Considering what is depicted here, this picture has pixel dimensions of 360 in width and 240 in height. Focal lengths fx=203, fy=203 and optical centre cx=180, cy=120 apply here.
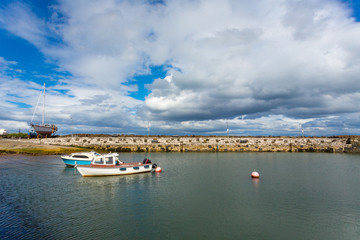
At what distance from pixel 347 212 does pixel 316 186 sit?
8.58m

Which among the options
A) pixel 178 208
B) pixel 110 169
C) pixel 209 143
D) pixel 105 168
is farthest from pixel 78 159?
pixel 209 143

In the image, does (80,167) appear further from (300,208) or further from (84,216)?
(300,208)

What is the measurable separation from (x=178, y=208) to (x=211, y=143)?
5995cm

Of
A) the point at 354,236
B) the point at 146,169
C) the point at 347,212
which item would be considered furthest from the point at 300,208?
the point at 146,169

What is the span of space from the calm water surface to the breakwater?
44729mm

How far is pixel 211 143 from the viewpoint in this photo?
75438mm

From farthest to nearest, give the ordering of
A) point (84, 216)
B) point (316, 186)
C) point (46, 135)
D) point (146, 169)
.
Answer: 1. point (46, 135)
2. point (146, 169)
3. point (316, 186)
4. point (84, 216)

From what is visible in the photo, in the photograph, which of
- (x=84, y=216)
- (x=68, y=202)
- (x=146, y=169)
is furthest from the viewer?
(x=146, y=169)

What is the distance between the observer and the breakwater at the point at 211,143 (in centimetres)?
7106

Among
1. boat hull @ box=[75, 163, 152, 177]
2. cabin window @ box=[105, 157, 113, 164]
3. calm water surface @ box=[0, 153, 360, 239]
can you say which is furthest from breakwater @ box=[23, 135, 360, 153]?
calm water surface @ box=[0, 153, 360, 239]

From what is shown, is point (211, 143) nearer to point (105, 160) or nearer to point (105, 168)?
point (105, 160)

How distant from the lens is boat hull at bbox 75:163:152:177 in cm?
2863

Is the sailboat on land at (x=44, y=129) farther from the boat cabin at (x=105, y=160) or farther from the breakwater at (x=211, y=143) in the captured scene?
the boat cabin at (x=105, y=160)

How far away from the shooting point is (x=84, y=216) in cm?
1483
